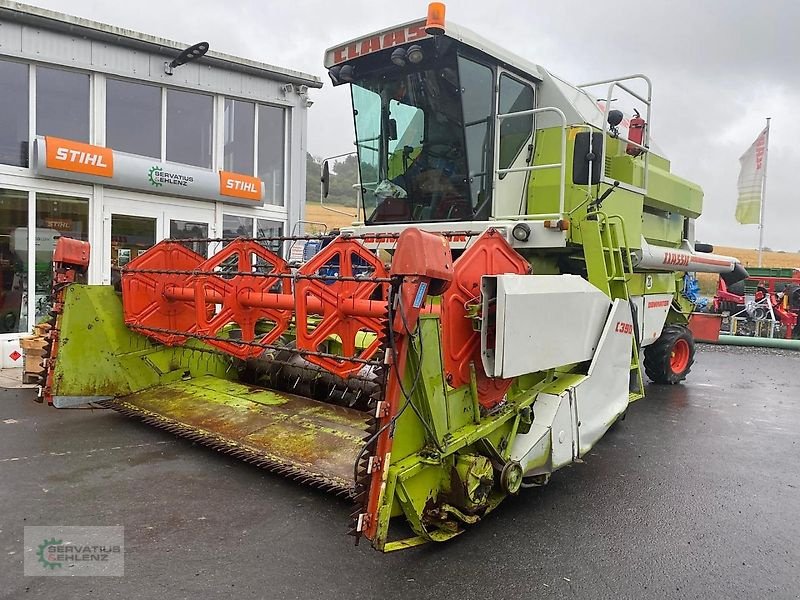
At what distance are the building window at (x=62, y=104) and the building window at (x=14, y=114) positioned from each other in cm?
16

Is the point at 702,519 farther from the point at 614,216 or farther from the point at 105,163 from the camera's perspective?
the point at 105,163

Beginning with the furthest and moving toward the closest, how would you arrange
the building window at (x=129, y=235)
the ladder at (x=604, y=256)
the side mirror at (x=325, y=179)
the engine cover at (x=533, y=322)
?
the building window at (x=129, y=235) → the side mirror at (x=325, y=179) → the ladder at (x=604, y=256) → the engine cover at (x=533, y=322)

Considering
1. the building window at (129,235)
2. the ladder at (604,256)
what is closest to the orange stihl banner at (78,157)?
the building window at (129,235)

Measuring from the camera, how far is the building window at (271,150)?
35.7 ft

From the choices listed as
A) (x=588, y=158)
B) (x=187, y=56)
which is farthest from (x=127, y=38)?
(x=588, y=158)

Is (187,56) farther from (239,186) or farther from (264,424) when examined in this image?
(264,424)

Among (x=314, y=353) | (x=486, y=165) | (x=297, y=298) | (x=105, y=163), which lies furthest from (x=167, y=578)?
(x=105, y=163)

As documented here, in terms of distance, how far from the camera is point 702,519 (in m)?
3.61

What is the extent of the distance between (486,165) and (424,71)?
2.97 ft

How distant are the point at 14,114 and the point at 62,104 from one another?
0.62 m

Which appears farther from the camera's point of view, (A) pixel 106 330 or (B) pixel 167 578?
(A) pixel 106 330

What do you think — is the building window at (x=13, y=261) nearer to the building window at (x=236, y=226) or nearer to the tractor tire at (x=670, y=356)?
the building window at (x=236, y=226)

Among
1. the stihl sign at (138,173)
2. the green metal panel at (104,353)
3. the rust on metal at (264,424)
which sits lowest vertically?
the rust on metal at (264,424)

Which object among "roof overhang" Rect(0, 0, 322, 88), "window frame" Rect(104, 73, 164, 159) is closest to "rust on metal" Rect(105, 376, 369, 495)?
"window frame" Rect(104, 73, 164, 159)
